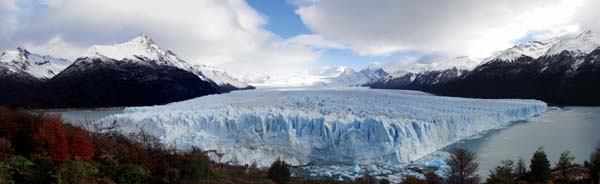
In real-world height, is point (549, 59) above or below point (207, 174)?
above

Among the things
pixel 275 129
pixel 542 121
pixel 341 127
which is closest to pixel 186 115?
pixel 275 129

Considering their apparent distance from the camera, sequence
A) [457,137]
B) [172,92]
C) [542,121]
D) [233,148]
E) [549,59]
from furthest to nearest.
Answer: [549,59] → [172,92] → [542,121] → [457,137] → [233,148]

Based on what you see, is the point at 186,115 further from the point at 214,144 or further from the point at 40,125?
the point at 40,125

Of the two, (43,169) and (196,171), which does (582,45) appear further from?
(43,169)

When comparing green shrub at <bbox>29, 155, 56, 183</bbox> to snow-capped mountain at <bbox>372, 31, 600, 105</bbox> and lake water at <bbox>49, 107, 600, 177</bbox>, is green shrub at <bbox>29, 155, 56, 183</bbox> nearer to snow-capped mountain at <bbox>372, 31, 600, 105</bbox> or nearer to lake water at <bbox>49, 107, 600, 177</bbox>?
lake water at <bbox>49, 107, 600, 177</bbox>

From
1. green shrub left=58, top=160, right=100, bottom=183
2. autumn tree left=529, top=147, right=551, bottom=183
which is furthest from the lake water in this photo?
green shrub left=58, top=160, right=100, bottom=183

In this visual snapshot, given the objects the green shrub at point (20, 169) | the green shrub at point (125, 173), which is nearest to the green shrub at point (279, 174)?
the green shrub at point (125, 173)

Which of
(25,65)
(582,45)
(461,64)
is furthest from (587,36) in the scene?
(25,65)

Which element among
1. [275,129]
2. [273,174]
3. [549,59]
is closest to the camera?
[273,174]
